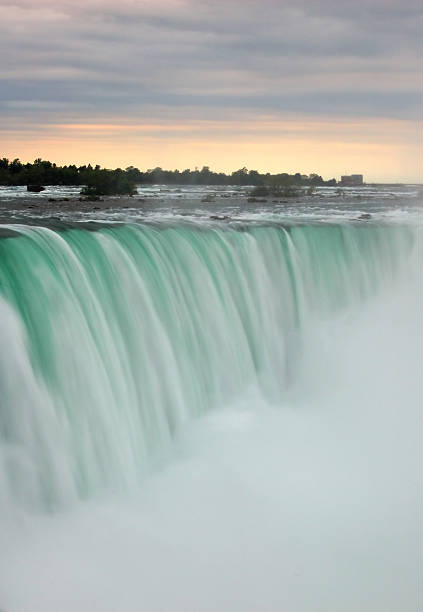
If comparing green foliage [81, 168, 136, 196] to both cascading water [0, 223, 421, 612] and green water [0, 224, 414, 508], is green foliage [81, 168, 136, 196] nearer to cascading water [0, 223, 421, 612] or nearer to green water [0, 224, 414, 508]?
cascading water [0, 223, 421, 612]

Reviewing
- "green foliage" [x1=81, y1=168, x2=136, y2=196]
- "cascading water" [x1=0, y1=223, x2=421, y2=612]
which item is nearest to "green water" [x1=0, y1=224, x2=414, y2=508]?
→ "cascading water" [x1=0, y1=223, x2=421, y2=612]

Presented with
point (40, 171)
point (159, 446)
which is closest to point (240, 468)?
point (159, 446)

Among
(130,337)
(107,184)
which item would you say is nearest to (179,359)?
(130,337)

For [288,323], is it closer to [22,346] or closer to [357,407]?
[357,407]

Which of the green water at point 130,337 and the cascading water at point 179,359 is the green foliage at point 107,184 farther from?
the green water at point 130,337

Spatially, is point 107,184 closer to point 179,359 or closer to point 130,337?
point 179,359

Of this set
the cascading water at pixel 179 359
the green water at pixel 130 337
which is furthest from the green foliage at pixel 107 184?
the green water at pixel 130 337

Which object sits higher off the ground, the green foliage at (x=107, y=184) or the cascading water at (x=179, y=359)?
the green foliage at (x=107, y=184)

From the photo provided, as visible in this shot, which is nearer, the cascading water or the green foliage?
the cascading water
